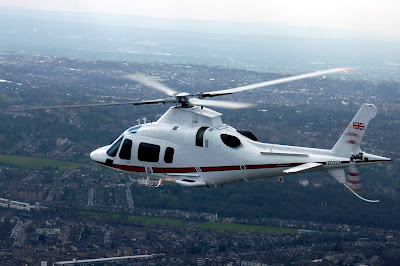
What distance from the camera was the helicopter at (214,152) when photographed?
2245 cm

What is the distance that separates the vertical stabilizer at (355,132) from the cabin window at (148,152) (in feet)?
19.2

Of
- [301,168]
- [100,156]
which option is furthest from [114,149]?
[301,168]

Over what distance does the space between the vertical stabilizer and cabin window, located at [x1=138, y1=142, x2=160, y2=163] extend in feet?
19.2

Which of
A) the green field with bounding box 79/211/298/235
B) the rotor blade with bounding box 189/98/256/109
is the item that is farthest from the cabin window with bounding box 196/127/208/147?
the green field with bounding box 79/211/298/235

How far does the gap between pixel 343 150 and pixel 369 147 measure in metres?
44.5

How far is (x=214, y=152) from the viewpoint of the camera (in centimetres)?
2395

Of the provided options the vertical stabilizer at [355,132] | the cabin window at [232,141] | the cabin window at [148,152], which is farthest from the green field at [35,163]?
the vertical stabilizer at [355,132]

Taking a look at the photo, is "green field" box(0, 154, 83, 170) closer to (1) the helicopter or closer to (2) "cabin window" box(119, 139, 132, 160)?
(1) the helicopter

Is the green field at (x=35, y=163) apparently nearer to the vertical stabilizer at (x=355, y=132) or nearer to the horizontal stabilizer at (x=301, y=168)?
the horizontal stabilizer at (x=301, y=168)

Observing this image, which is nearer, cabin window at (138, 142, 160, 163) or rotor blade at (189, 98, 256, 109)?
rotor blade at (189, 98, 256, 109)

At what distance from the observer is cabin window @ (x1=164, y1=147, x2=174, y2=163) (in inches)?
974

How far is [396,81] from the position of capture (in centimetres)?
11606

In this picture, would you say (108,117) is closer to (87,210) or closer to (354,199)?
(87,210)

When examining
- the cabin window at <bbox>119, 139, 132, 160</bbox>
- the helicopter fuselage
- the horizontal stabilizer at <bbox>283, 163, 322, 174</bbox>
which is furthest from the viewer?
the cabin window at <bbox>119, 139, 132, 160</bbox>
